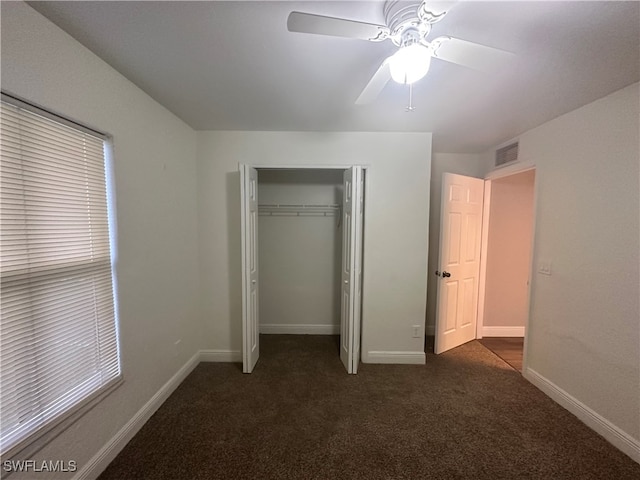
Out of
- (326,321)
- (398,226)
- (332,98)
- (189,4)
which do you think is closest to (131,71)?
(189,4)

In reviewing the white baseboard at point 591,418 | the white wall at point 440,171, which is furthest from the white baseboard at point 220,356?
the white baseboard at point 591,418

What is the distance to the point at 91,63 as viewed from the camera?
4.61ft

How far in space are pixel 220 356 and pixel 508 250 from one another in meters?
3.77

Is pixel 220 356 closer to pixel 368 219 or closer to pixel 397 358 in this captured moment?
pixel 397 358

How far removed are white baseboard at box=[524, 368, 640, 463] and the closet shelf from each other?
2637mm

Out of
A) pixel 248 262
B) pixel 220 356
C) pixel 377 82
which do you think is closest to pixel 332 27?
pixel 377 82

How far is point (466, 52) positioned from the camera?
1067 mm

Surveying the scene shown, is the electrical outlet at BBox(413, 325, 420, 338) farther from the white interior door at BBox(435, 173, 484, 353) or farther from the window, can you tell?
the window

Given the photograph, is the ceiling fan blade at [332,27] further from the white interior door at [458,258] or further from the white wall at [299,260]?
the white wall at [299,260]

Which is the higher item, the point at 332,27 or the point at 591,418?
the point at 332,27

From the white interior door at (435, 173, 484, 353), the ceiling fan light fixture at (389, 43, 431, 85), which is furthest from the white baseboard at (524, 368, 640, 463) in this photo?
the ceiling fan light fixture at (389, 43, 431, 85)

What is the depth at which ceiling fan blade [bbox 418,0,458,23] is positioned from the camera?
0.83 metres

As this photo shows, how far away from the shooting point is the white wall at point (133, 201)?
1161mm

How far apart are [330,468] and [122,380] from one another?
1.44 m
